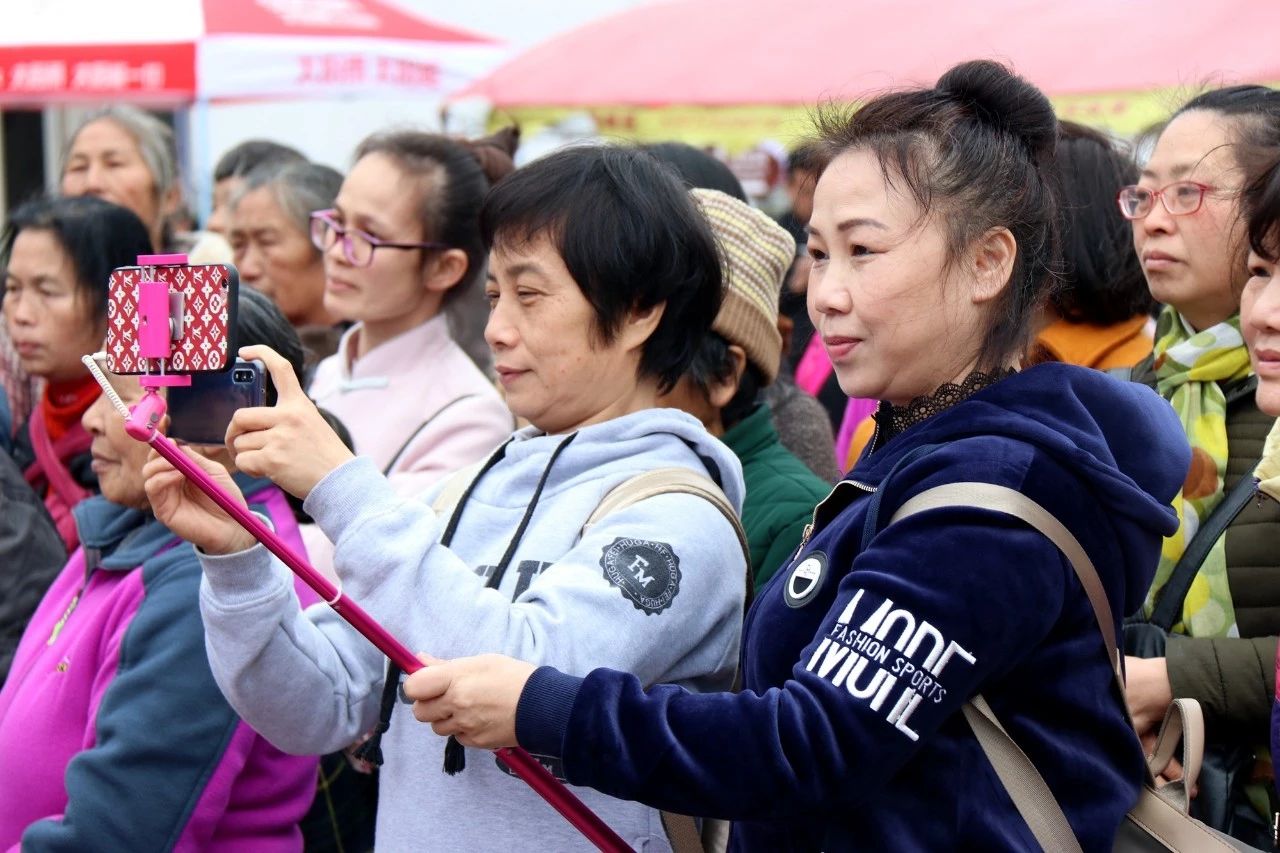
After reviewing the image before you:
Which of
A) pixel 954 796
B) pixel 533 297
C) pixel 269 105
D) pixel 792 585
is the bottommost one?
pixel 269 105

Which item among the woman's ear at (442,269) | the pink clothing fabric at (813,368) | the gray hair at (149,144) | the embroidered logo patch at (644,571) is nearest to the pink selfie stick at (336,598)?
the embroidered logo patch at (644,571)

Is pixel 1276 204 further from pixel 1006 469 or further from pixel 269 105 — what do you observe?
pixel 269 105

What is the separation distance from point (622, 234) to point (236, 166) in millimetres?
3696

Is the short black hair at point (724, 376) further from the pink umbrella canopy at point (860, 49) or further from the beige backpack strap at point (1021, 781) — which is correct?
the pink umbrella canopy at point (860, 49)

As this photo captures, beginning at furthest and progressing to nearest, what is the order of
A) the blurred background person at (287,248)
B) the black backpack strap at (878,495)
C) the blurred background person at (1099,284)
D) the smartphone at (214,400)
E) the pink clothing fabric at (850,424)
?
the blurred background person at (287,248), the pink clothing fabric at (850,424), the blurred background person at (1099,284), the smartphone at (214,400), the black backpack strap at (878,495)

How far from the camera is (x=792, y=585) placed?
1.86 metres

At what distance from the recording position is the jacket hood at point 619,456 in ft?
7.64

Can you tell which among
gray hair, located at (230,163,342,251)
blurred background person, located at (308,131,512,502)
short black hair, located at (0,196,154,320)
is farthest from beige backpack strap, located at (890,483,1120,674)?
gray hair, located at (230,163,342,251)

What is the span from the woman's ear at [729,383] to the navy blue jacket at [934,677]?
38.6 inches

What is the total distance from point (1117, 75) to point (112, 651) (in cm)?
506

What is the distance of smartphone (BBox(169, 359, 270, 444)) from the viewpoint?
6.97 feet

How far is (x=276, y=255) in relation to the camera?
4.76m

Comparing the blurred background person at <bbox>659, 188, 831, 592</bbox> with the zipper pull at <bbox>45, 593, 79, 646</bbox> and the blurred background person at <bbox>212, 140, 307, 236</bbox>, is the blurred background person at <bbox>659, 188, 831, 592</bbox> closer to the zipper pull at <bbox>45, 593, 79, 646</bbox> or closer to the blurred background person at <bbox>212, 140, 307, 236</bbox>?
the zipper pull at <bbox>45, 593, 79, 646</bbox>

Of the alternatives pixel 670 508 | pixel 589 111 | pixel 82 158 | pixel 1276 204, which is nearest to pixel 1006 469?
pixel 670 508
